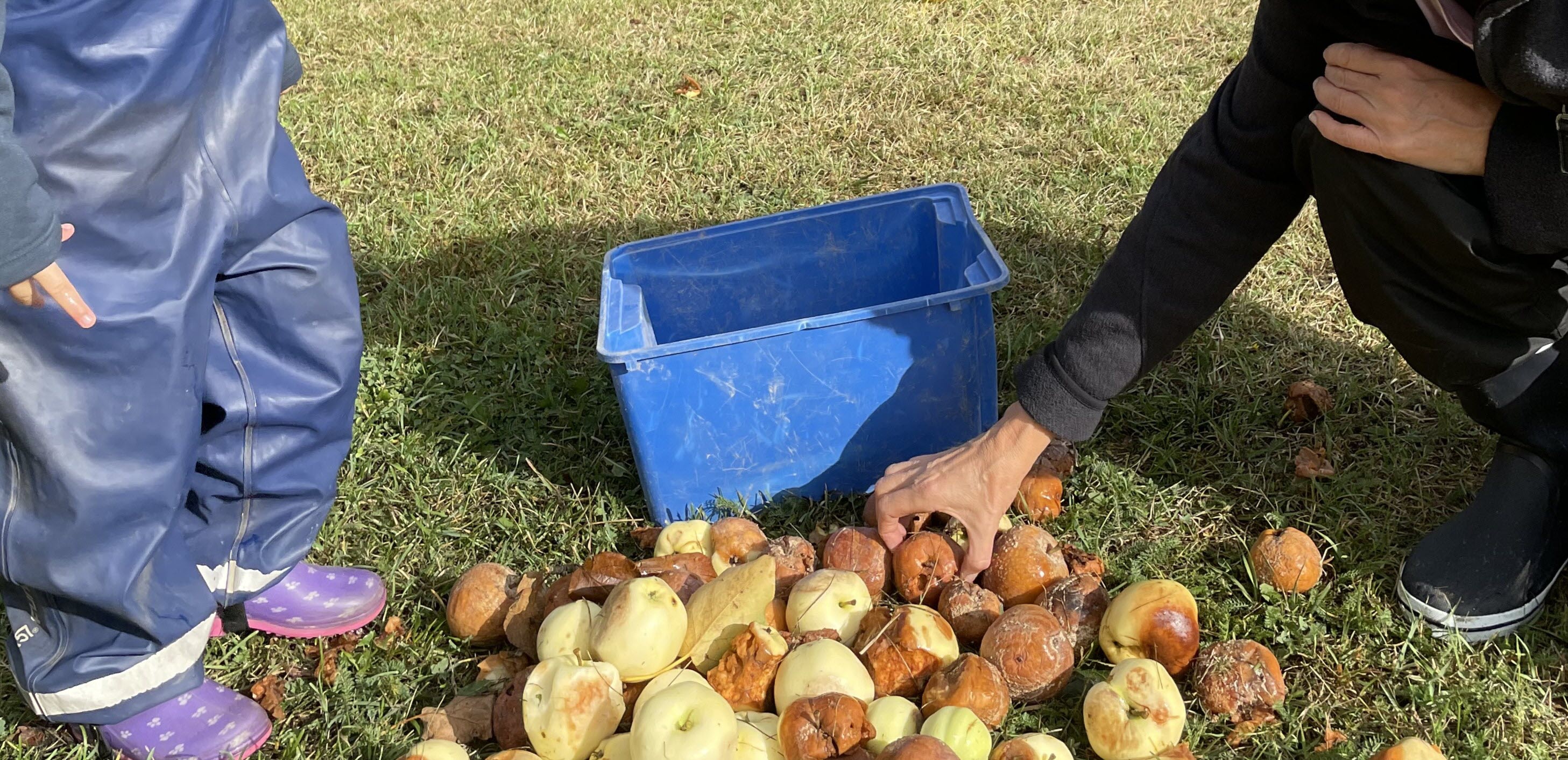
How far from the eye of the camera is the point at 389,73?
181 inches

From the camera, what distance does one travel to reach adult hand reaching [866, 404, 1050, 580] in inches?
79.4

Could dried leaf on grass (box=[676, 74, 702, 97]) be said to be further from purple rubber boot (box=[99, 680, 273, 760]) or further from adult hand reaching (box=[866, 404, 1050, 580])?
purple rubber boot (box=[99, 680, 273, 760])

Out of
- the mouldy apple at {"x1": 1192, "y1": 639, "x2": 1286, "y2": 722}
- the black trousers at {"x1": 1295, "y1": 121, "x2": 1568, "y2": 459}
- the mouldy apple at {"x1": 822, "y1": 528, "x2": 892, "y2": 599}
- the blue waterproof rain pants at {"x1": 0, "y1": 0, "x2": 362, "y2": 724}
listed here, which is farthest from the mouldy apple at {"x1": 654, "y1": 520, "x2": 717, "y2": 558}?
the black trousers at {"x1": 1295, "y1": 121, "x2": 1568, "y2": 459}

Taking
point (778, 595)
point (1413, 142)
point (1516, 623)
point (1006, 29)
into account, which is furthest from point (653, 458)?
point (1006, 29)

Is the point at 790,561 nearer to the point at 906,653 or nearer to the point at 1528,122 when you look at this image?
the point at 906,653

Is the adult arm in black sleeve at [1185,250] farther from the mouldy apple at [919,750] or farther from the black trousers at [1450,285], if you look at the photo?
the mouldy apple at [919,750]

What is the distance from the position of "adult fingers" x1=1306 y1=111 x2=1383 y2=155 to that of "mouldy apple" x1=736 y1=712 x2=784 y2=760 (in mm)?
1237

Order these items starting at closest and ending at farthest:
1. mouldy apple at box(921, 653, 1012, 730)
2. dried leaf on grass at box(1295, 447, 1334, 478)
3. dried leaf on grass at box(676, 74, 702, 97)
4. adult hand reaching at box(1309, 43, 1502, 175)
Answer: adult hand reaching at box(1309, 43, 1502, 175)
mouldy apple at box(921, 653, 1012, 730)
dried leaf on grass at box(1295, 447, 1334, 478)
dried leaf on grass at box(676, 74, 702, 97)

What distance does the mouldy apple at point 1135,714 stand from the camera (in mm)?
1693

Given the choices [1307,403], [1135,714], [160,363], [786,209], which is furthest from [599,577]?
[786,209]

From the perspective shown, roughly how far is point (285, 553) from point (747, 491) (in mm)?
909

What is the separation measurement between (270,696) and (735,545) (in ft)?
2.99

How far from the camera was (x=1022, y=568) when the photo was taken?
2.01 meters

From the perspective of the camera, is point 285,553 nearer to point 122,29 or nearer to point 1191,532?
point 122,29
